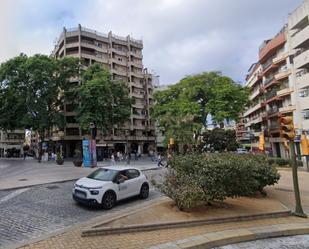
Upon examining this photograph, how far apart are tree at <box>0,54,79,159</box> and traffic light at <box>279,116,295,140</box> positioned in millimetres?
34663

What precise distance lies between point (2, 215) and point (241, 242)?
24.7ft

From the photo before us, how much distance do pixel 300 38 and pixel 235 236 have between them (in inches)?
1123

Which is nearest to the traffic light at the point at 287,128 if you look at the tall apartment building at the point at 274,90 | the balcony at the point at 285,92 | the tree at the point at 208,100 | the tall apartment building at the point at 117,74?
the tree at the point at 208,100

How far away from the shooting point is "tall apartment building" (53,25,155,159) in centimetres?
5506

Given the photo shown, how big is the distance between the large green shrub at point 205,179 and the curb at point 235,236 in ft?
4.59

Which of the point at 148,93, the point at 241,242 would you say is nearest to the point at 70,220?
the point at 241,242

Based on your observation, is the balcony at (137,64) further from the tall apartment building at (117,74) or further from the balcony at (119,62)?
the balcony at (119,62)

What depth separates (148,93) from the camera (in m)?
69.2

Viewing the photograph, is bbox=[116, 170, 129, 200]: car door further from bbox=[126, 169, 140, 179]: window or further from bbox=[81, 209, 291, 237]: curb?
bbox=[81, 209, 291, 237]: curb

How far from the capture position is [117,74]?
62.2 metres

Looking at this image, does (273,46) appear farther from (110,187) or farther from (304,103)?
(110,187)

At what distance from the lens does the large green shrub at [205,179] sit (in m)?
8.69

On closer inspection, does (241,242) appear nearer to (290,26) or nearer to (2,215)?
(2,215)

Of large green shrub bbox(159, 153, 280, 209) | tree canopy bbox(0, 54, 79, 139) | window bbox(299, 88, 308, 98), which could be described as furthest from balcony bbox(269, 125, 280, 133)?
large green shrub bbox(159, 153, 280, 209)
